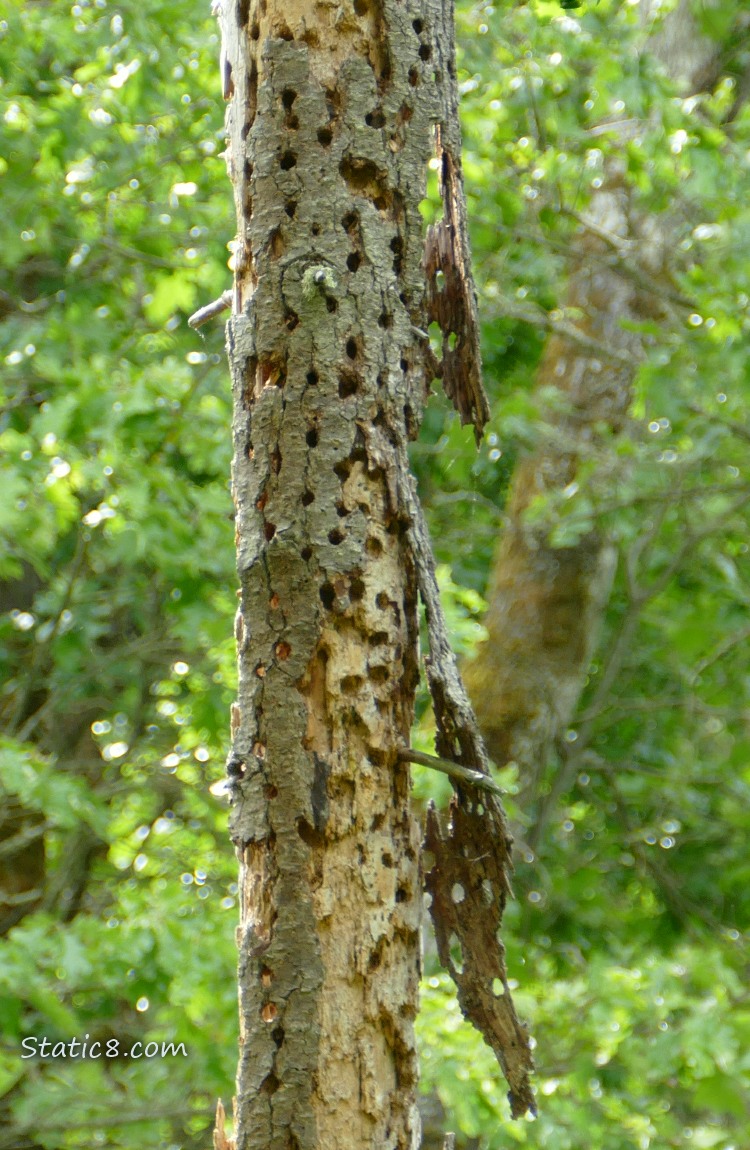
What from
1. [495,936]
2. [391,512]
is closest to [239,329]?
[391,512]

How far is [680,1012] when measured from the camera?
5566 mm

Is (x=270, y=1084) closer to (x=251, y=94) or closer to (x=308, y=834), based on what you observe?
(x=308, y=834)

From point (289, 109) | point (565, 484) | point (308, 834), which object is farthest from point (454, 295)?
point (565, 484)

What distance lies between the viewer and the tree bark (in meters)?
1.69

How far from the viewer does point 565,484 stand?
6.14 metres

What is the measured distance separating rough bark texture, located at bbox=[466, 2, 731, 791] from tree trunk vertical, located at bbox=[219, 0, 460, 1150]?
3987 millimetres

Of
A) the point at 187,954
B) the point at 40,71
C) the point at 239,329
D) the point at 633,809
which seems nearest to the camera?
the point at 239,329

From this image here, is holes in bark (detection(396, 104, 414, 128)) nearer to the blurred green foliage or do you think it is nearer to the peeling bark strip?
the peeling bark strip

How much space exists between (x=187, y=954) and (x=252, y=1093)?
9.63ft

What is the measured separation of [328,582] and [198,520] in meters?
3.36

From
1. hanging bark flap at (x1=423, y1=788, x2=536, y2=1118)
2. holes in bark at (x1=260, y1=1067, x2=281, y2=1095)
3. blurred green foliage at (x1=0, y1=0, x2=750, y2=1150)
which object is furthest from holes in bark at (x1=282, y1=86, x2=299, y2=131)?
blurred green foliage at (x1=0, y1=0, x2=750, y2=1150)

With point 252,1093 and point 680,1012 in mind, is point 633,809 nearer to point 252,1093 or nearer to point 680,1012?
point 680,1012

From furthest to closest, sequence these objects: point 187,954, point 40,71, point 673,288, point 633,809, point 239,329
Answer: point 633,809 → point 673,288 → point 40,71 → point 187,954 → point 239,329

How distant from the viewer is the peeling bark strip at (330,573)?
169cm
